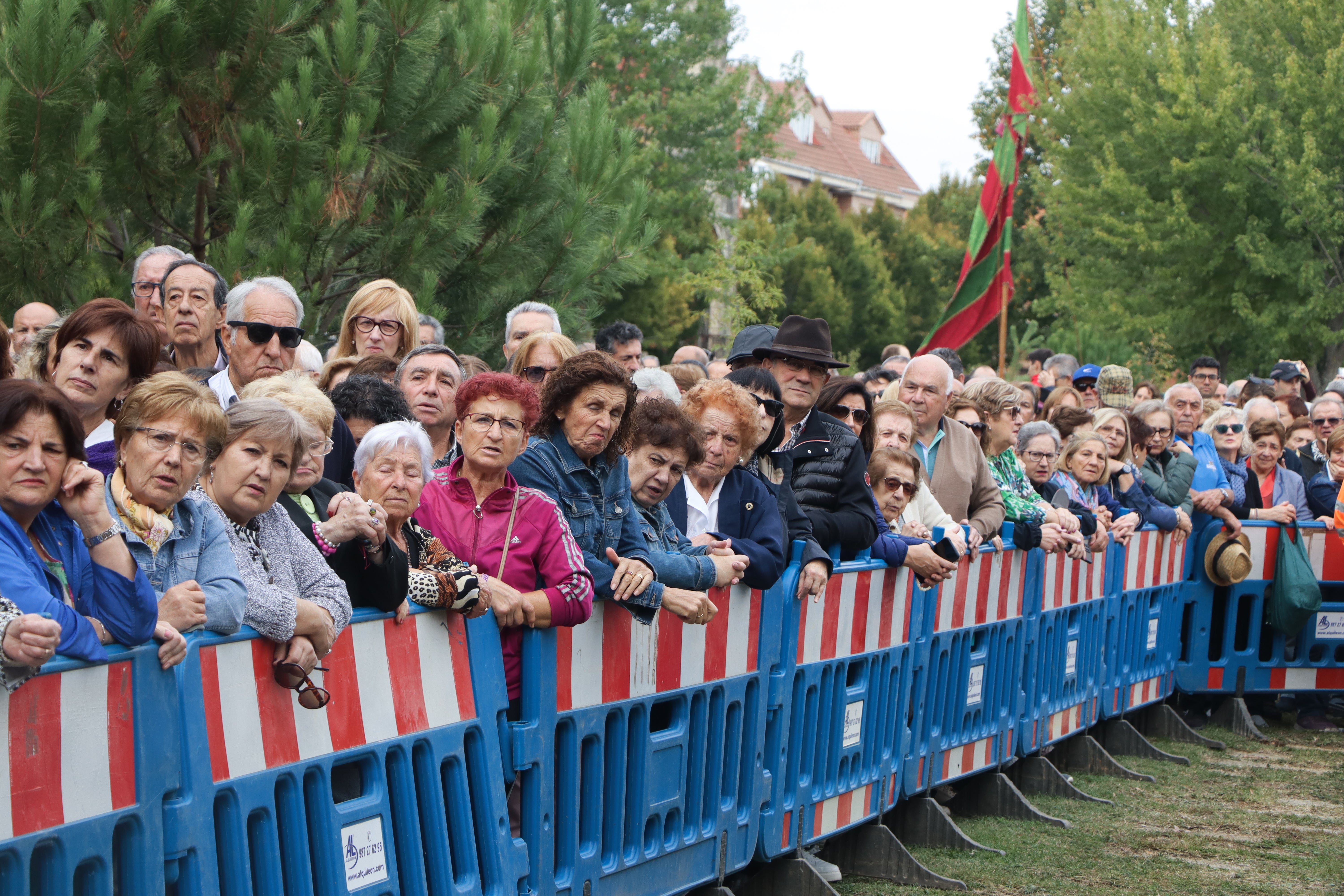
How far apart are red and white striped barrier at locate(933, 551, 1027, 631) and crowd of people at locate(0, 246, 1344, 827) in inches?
5.4

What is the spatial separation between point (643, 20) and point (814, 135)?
5070 cm

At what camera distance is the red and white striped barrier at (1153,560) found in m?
9.85

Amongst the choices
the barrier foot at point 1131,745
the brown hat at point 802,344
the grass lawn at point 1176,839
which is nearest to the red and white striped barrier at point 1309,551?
the grass lawn at point 1176,839

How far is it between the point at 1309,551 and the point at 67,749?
1019 centimetres

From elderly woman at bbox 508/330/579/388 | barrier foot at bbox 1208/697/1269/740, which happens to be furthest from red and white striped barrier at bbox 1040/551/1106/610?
elderly woman at bbox 508/330/579/388

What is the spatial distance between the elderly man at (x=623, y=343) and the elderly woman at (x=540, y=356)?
2.03 meters

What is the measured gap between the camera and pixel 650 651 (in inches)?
191

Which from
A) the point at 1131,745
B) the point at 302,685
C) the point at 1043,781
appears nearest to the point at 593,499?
the point at 302,685

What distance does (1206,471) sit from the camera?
11.2 metres

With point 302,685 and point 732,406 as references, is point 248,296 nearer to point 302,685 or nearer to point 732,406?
point 732,406

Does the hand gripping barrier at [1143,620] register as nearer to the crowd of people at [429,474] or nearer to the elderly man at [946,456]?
the crowd of people at [429,474]

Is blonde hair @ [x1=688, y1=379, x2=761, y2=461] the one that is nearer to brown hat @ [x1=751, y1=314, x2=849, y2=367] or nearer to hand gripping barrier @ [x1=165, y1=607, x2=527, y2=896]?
brown hat @ [x1=751, y1=314, x2=849, y2=367]

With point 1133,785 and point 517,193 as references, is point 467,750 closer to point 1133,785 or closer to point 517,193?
point 1133,785

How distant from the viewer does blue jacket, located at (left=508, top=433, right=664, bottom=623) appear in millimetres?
4668
